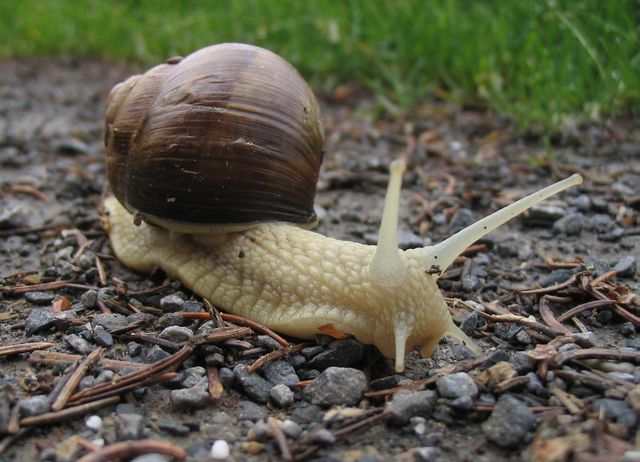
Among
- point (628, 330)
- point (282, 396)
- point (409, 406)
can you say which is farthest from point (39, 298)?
point (628, 330)

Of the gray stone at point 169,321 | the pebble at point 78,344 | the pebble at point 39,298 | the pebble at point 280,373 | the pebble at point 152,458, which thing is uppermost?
the pebble at point 152,458

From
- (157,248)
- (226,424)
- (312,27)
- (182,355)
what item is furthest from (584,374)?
(312,27)

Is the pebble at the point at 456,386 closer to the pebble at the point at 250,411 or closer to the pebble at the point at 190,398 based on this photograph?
the pebble at the point at 250,411

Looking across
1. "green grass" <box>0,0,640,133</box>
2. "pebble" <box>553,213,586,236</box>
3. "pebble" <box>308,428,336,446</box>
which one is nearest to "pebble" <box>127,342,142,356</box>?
"pebble" <box>308,428,336,446</box>

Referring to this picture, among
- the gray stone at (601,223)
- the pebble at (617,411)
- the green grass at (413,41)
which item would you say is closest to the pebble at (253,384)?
the pebble at (617,411)

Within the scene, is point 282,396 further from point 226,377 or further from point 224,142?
point 224,142

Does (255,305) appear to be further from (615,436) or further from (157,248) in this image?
(615,436)
